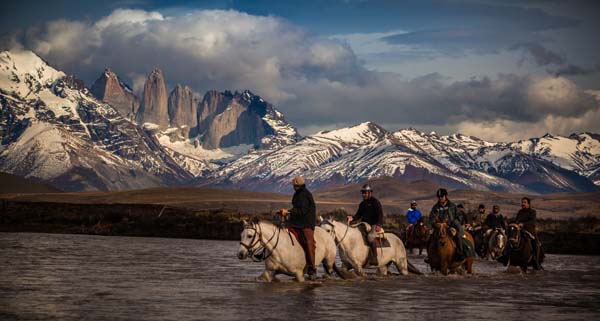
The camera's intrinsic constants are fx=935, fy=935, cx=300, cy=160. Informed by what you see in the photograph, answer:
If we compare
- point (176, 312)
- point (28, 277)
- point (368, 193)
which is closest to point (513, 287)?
point (368, 193)

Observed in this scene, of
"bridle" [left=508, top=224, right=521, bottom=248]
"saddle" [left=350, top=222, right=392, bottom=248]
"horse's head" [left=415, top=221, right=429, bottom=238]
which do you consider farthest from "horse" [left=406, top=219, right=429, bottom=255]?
"saddle" [left=350, top=222, right=392, bottom=248]

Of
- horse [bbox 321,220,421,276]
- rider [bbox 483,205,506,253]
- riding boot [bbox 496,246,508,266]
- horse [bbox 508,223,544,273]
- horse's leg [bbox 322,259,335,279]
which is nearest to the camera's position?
horse's leg [bbox 322,259,335,279]

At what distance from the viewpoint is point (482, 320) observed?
58.1 ft

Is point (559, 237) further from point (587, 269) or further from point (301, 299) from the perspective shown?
point (301, 299)

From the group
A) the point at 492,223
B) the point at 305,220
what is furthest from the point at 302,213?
the point at 492,223

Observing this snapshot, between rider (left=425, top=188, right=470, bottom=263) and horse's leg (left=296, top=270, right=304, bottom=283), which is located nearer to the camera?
horse's leg (left=296, top=270, right=304, bottom=283)

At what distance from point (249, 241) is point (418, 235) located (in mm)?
19543

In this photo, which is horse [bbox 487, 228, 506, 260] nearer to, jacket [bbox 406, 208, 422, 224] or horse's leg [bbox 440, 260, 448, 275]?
horse's leg [bbox 440, 260, 448, 275]

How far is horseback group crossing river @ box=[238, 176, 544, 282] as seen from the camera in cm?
2419

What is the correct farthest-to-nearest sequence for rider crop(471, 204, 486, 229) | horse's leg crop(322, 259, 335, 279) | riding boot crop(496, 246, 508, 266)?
1. rider crop(471, 204, 486, 229)
2. riding boot crop(496, 246, 508, 266)
3. horse's leg crop(322, 259, 335, 279)

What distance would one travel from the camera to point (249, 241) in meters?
23.7

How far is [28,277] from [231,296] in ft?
20.4

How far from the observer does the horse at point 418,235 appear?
41.8 meters

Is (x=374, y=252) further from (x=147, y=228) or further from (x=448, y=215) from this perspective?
(x=147, y=228)
